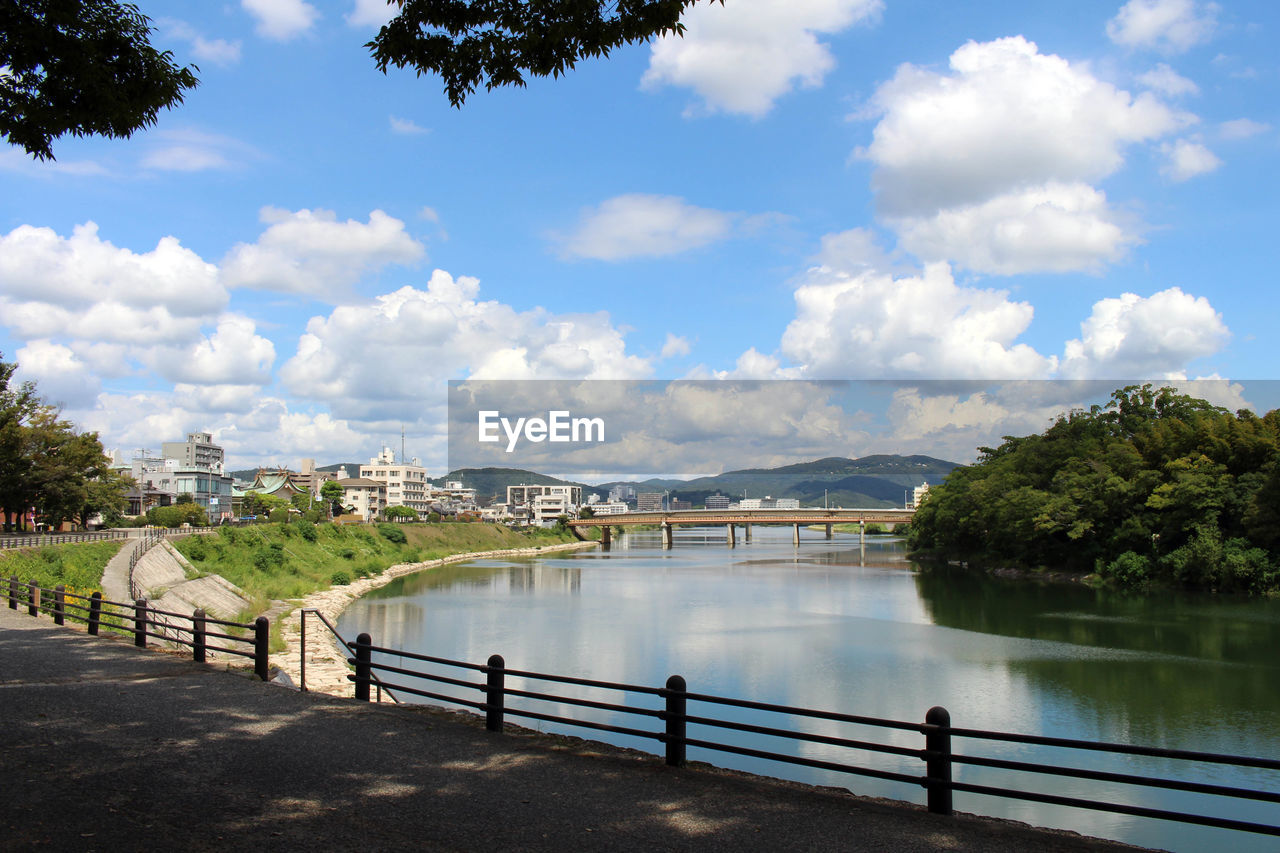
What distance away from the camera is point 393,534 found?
75.0 m

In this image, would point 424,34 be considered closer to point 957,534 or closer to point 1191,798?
point 1191,798

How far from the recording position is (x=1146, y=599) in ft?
135

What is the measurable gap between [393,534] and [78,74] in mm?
70060

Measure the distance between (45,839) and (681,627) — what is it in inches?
1085

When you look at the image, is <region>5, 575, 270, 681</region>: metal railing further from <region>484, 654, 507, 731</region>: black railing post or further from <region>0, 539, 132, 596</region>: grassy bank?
<region>0, 539, 132, 596</region>: grassy bank

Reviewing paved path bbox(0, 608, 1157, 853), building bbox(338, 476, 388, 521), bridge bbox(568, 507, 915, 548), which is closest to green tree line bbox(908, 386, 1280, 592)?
bridge bbox(568, 507, 915, 548)

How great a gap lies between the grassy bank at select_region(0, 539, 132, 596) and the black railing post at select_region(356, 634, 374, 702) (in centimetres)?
1966

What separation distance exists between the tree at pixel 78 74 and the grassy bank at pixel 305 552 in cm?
2753

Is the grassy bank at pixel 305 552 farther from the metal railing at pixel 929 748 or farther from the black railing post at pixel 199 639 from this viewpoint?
the metal railing at pixel 929 748

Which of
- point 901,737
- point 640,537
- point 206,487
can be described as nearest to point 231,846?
point 901,737

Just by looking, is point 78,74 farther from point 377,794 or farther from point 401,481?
point 401,481

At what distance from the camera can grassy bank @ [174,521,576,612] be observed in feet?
136

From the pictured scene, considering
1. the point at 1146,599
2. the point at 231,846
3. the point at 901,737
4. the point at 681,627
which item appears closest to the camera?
the point at 231,846

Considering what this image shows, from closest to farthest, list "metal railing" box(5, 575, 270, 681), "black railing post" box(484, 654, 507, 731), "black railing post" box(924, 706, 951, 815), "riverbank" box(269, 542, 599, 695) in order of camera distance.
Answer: "black railing post" box(924, 706, 951, 815)
"black railing post" box(484, 654, 507, 731)
"metal railing" box(5, 575, 270, 681)
"riverbank" box(269, 542, 599, 695)
